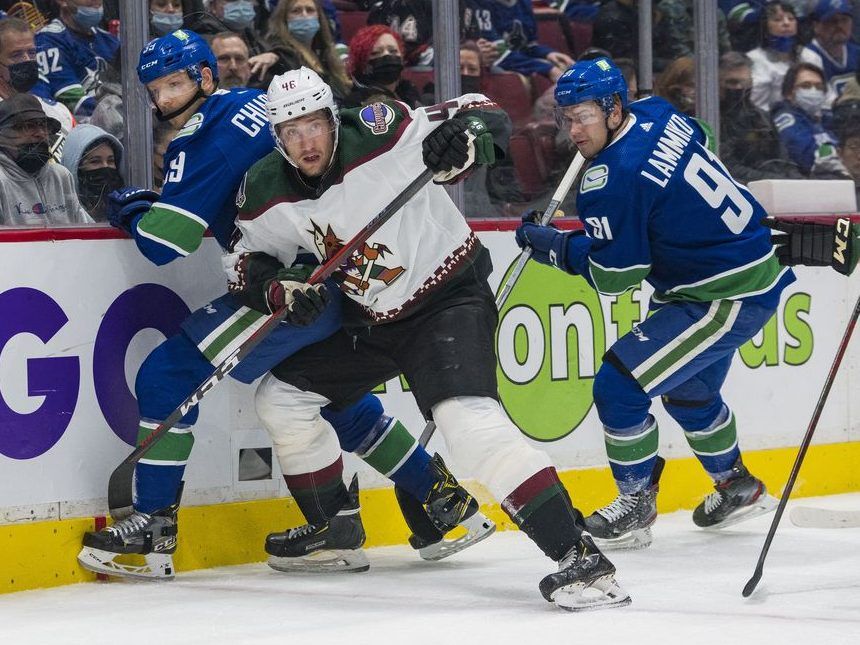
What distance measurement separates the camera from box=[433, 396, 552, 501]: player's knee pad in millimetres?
3158

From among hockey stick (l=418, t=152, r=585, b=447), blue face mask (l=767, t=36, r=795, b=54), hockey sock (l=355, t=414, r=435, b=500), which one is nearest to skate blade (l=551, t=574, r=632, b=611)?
hockey sock (l=355, t=414, r=435, b=500)

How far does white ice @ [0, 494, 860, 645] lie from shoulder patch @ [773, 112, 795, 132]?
1.70 meters

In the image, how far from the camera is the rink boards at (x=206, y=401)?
3.57 m

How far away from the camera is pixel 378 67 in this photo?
438 cm

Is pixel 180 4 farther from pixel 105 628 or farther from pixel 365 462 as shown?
pixel 105 628

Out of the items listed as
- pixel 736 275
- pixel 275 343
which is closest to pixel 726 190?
pixel 736 275

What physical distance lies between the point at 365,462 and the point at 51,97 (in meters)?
1.22

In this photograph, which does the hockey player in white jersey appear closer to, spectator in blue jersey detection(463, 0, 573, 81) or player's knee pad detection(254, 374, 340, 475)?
player's knee pad detection(254, 374, 340, 475)

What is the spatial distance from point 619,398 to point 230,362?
1021mm

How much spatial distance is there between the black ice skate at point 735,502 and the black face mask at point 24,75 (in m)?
2.15

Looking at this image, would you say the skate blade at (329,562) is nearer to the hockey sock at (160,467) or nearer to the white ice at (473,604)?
the white ice at (473,604)

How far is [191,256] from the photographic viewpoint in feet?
12.7

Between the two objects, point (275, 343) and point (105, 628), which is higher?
point (275, 343)

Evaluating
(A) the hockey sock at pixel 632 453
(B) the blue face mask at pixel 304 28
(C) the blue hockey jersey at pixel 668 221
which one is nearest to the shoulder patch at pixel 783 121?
(C) the blue hockey jersey at pixel 668 221
